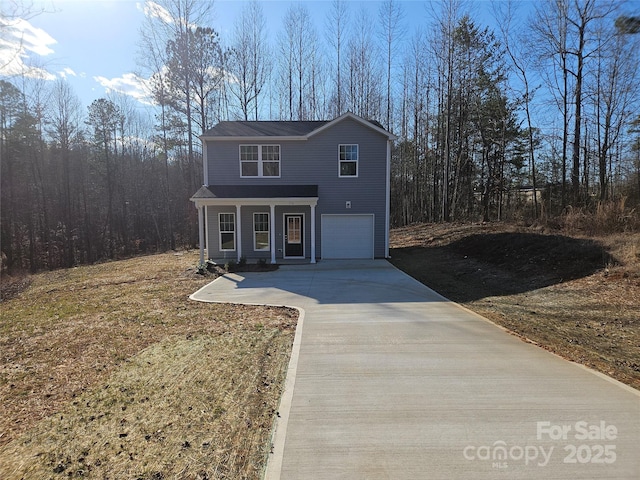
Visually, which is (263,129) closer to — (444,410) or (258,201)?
(258,201)

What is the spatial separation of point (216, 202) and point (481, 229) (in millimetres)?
12154

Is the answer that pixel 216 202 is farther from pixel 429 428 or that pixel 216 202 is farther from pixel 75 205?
pixel 75 205

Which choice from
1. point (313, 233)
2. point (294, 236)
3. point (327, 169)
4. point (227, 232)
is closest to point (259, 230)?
point (227, 232)

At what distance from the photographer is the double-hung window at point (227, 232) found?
52.1ft

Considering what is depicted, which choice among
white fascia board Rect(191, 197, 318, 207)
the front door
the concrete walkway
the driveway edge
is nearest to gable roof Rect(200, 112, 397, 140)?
white fascia board Rect(191, 197, 318, 207)

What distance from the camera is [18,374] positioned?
4.64 m

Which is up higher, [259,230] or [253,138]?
[253,138]

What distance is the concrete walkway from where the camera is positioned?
2.60m

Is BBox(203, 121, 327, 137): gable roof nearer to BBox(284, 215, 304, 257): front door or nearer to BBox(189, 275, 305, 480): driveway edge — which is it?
BBox(284, 215, 304, 257): front door

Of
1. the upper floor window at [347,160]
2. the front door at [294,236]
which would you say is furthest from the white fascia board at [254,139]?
the front door at [294,236]

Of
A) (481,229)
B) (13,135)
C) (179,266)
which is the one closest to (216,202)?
(179,266)

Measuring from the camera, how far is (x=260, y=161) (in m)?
15.7

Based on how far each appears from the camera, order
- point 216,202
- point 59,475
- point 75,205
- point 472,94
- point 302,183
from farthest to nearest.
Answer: point 75,205 → point 472,94 → point 302,183 → point 216,202 → point 59,475

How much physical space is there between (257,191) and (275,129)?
331 cm
